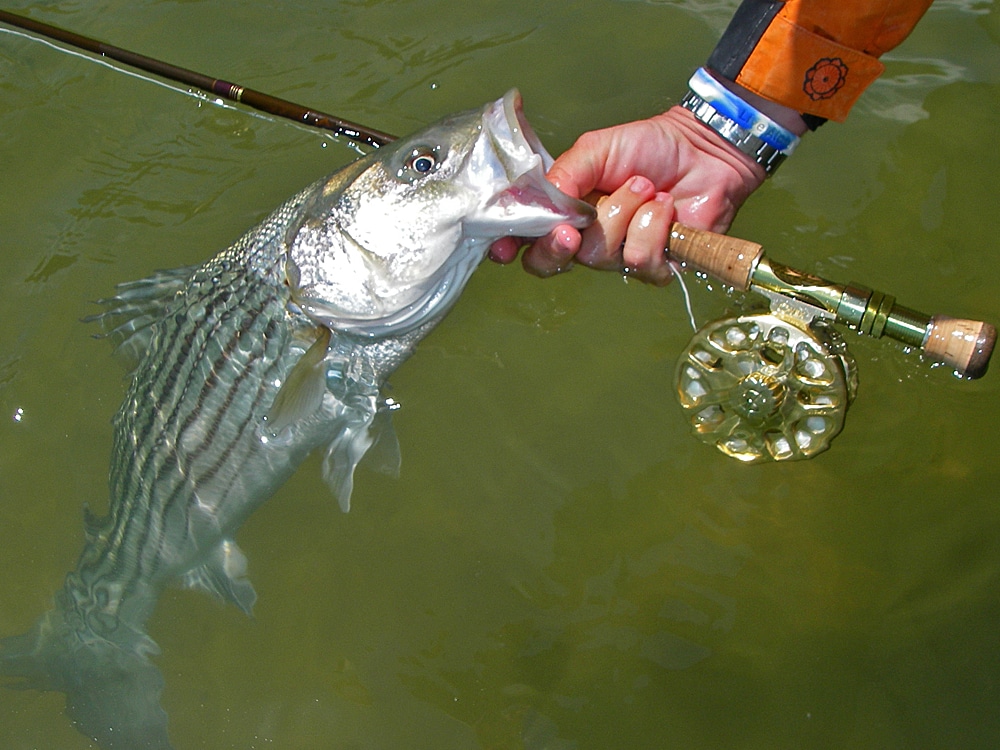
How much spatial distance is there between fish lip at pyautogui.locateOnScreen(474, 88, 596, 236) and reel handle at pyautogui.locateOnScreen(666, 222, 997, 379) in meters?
0.39

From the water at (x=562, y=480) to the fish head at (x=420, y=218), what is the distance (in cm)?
107

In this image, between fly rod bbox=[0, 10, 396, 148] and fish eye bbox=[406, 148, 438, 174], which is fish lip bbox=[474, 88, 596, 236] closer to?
fish eye bbox=[406, 148, 438, 174]

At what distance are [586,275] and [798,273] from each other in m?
1.73

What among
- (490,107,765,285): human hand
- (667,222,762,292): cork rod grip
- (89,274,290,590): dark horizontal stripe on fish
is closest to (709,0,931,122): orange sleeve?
(490,107,765,285): human hand

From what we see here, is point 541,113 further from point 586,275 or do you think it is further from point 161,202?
point 161,202

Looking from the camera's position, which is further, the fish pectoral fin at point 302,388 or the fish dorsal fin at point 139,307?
the fish dorsal fin at point 139,307

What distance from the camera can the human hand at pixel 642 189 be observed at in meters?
2.63

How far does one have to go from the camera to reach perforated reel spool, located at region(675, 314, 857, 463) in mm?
2463

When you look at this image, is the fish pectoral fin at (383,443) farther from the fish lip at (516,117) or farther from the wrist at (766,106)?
the wrist at (766,106)

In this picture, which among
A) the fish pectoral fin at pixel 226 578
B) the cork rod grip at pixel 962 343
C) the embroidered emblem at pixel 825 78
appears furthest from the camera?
the fish pectoral fin at pixel 226 578

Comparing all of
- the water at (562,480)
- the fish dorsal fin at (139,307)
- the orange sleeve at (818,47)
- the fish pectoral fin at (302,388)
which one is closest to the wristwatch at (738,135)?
the orange sleeve at (818,47)

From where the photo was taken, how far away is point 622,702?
3.12m

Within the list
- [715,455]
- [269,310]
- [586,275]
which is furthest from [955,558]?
[269,310]

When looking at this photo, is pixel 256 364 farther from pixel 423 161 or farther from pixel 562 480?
pixel 562 480
